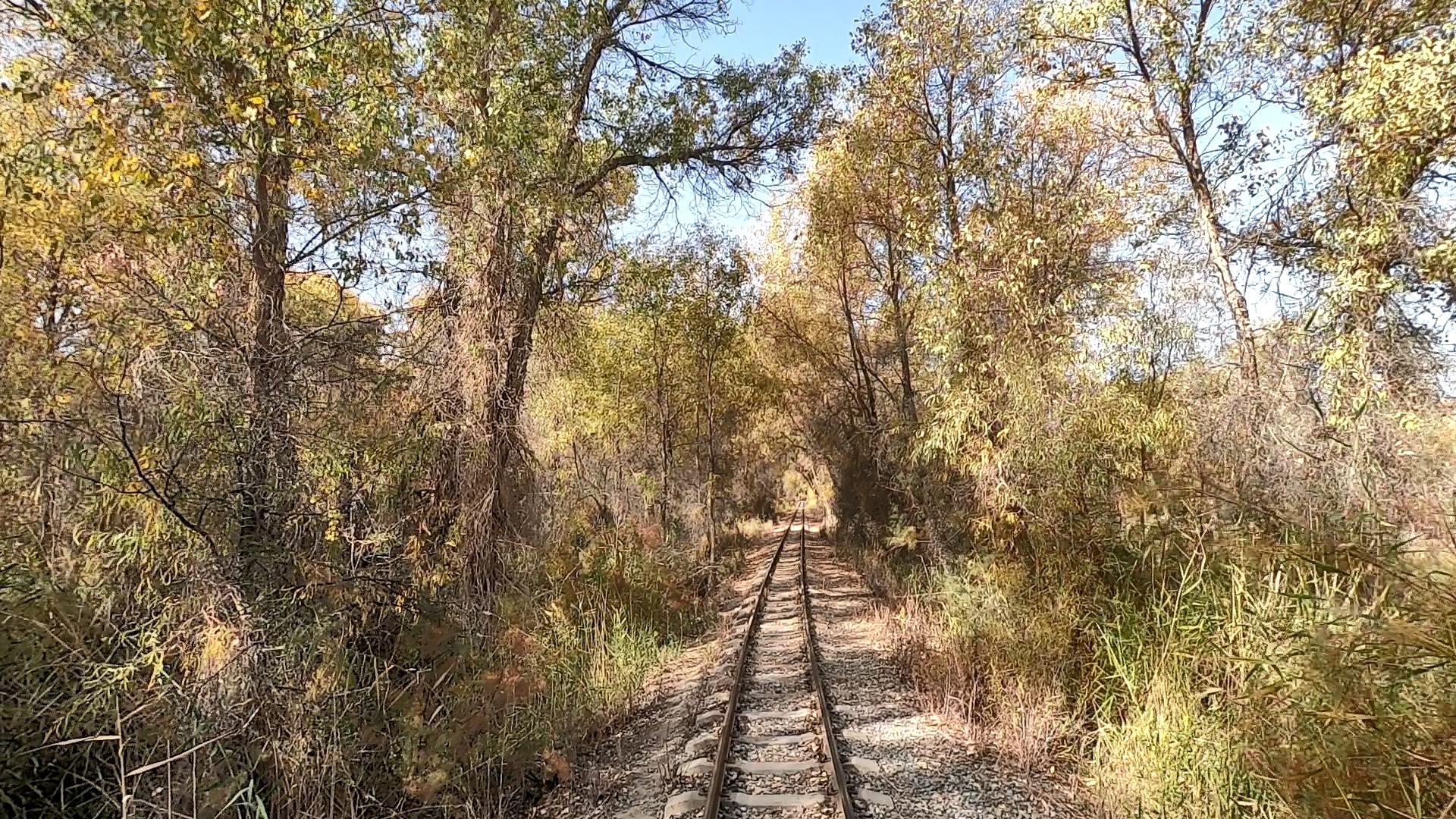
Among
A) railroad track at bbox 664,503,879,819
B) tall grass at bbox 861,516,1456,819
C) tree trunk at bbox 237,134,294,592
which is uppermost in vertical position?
tree trunk at bbox 237,134,294,592

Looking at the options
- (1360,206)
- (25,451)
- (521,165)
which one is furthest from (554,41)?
(1360,206)

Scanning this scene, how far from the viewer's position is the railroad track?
5.24 metres

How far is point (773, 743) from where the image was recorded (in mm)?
6566

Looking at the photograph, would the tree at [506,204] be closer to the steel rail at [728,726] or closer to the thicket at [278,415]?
the thicket at [278,415]

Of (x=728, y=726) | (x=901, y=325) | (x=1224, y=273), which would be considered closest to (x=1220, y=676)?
(x=728, y=726)

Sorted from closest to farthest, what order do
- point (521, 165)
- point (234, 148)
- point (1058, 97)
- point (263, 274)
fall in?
point (234, 148) < point (263, 274) < point (521, 165) < point (1058, 97)

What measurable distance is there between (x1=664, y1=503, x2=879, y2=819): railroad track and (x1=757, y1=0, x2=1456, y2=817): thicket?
4.80 ft

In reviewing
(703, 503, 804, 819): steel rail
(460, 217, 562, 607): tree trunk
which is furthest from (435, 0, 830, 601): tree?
(703, 503, 804, 819): steel rail

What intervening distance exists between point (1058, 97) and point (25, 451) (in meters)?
12.1

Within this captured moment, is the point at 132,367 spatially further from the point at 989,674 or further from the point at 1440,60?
the point at 1440,60

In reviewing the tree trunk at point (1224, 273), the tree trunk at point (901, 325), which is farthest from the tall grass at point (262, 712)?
the tree trunk at point (901, 325)

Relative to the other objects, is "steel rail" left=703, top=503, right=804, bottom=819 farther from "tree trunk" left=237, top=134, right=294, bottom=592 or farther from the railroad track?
"tree trunk" left=237, top=134, right=294, bottom=592

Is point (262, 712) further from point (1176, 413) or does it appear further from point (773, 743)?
point (1176, 413)

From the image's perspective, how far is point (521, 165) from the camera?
6.91 meters
